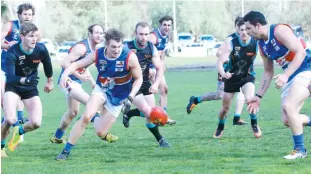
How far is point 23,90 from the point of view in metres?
11.0

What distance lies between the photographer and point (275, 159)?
9977mm

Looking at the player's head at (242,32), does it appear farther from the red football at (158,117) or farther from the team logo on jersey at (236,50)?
the red football at (158,117)

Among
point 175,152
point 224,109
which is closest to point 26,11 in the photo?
point 175,152

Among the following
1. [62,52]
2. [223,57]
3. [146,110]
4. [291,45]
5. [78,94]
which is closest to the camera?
[291,45]

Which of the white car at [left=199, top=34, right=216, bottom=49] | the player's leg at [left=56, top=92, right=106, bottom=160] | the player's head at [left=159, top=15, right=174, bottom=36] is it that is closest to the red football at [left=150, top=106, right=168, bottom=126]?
the player's leg at [left=56, top=92, right=106, bottom=160]

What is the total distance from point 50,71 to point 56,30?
7543 centimetres

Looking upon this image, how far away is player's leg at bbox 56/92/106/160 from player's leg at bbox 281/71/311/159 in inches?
102

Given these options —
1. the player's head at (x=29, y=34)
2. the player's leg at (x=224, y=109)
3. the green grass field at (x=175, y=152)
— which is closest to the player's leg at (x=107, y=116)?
the green grass field at (x=175, y=152)

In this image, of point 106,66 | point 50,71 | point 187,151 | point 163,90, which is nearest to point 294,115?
point 187,151

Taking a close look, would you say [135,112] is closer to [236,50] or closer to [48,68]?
[236,50]

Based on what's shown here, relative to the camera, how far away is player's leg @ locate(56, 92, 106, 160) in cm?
1052

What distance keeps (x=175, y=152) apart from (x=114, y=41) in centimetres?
190

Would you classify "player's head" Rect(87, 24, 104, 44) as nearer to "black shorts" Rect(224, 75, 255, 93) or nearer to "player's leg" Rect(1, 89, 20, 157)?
"player's leg" Rect(1, 89, 20, 157)

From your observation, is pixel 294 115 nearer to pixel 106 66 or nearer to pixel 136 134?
pixel 106 66
